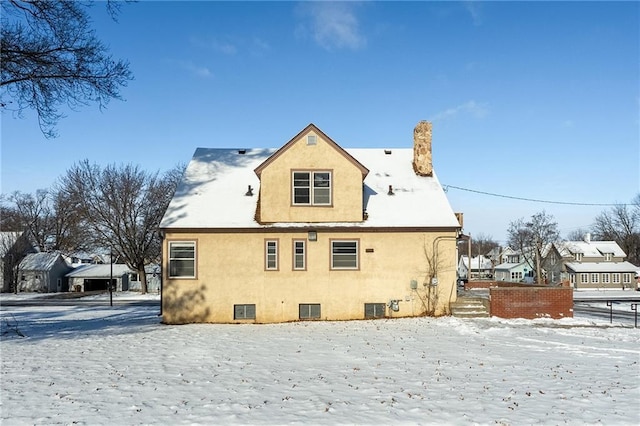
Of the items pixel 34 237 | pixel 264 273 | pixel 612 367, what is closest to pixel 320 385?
pixel 612 367

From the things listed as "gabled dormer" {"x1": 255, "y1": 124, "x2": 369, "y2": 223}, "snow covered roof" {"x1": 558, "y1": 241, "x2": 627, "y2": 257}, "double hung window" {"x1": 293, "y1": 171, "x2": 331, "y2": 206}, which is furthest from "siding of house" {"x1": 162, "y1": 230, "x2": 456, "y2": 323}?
"snow covered roof" {"x1": 558, "y1": 241, "x2": 627, "y2": 257}

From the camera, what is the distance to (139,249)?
4931 centimetres

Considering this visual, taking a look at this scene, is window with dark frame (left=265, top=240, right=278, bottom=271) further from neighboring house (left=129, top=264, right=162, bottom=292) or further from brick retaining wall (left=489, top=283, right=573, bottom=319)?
neighboring house (left=129, top=264, right=162, bottom=292)

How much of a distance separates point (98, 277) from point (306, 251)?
47.9 meters

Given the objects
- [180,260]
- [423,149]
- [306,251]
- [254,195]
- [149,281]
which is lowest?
[149,281]

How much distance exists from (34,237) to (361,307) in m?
67.7

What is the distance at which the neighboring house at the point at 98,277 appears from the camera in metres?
60.2

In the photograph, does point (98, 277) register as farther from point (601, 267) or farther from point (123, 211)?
point (601, 267)

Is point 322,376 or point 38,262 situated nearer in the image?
point 322,376

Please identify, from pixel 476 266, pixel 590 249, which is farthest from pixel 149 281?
pixel 476 266

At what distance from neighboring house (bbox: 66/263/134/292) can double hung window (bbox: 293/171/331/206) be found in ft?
151

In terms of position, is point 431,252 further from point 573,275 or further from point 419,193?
point 573,275

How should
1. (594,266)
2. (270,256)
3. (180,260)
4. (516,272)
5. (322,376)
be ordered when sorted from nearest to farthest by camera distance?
(322,376) → (180,260) → (270,256) → (594,266) → (516,272)

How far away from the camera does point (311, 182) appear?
21.0 m
